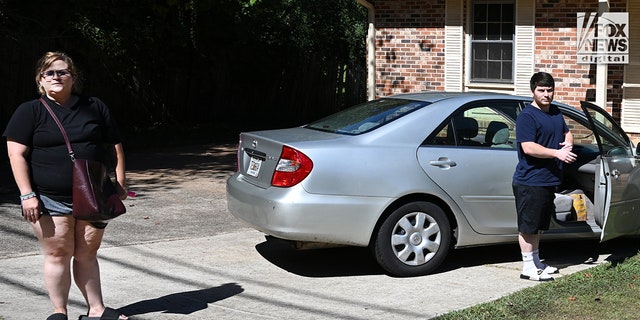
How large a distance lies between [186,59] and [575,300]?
16.2 meters

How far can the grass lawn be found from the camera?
6.29m

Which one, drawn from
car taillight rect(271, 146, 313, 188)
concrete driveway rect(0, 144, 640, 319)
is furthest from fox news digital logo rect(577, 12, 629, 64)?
car taillight rect(271, 146, 313, 188)

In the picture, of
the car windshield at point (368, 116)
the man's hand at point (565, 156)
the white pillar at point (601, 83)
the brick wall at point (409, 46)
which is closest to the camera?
the man's hand at point (565, 156)

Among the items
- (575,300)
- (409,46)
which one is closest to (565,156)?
(575,300)

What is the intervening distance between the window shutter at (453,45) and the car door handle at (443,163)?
9.00m

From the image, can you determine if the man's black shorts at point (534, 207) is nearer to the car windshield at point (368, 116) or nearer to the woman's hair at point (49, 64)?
the car windshield at point (368, 116)

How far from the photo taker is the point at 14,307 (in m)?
6.49

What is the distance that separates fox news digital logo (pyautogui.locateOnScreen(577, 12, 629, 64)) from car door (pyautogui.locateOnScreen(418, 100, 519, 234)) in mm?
7277

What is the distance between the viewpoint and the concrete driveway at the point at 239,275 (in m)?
6.60

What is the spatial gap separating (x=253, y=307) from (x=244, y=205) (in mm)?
1236

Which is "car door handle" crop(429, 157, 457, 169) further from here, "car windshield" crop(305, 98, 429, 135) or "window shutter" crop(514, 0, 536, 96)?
"window shutter" crop(514, 0, 536, 96)

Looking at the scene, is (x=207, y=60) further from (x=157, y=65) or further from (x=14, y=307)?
(x=14, y=307)

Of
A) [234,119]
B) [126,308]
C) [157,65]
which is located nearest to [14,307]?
[126,308]

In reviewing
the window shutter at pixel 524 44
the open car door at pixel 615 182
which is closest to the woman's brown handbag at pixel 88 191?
the open car door at pixel 615 182
